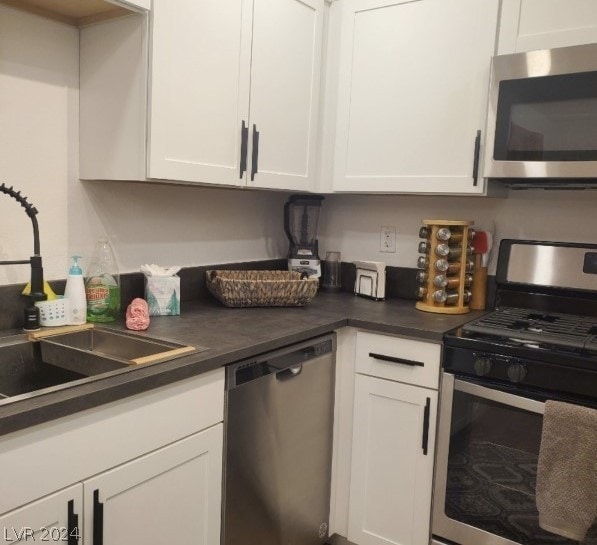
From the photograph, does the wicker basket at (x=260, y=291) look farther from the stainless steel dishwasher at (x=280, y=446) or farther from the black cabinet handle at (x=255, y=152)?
the black cabinet handle at (x=255, y=152)

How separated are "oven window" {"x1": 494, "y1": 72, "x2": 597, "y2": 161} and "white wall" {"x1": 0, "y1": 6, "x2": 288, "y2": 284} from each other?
117 centimetres

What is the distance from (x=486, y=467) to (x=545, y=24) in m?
1.42

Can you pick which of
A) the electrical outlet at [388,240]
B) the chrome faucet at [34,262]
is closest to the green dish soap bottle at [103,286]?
the chrome faucet at [34,262]

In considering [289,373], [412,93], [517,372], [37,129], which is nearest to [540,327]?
[517,372]

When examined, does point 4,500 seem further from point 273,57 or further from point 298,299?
point 273,57

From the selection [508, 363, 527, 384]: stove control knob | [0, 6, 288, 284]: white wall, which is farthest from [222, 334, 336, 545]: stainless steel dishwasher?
[0, 6, 288, 284]: white wall

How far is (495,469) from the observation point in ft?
5.60

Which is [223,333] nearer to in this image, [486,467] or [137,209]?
[137,209]

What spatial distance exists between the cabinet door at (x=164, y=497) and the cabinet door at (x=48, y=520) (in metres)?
0.03

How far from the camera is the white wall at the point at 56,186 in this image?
63.1 inches

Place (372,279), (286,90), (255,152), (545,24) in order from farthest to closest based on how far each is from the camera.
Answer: (372,279) < (286,90) < (255,152) < (545,24)

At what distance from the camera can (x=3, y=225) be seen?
5.26ft

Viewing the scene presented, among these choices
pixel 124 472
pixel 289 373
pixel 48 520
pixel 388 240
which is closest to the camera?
pixel 48 520

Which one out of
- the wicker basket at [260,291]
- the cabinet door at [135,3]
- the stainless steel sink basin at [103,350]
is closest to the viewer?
the stainless steel sink basin at [103,350]
